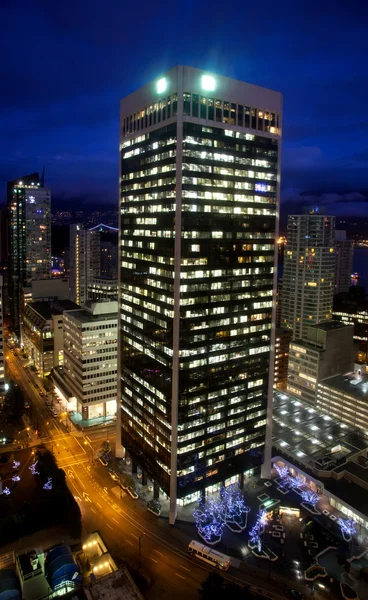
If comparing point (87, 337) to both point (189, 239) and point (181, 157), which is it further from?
point (181, 157)

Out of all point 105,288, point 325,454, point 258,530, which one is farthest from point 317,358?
point 105,288

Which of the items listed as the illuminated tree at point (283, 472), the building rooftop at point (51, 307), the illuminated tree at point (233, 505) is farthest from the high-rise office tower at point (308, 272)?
the illuminated tree at point (233, 505)

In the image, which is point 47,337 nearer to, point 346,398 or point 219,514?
point 219,514

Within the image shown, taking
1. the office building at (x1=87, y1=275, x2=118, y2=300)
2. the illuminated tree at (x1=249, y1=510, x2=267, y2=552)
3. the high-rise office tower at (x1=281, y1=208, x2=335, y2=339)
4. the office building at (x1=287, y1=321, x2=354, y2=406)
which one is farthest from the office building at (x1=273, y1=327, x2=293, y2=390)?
the office building at (x1=87, y1=275, x2=118, y2=300)

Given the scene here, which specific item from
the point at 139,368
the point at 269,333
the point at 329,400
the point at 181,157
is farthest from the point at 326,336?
the point at 181,157

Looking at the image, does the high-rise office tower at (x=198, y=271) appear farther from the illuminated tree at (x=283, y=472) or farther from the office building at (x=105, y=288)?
the office building at (x=105, y=288)

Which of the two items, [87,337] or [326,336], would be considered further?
[326,336]
